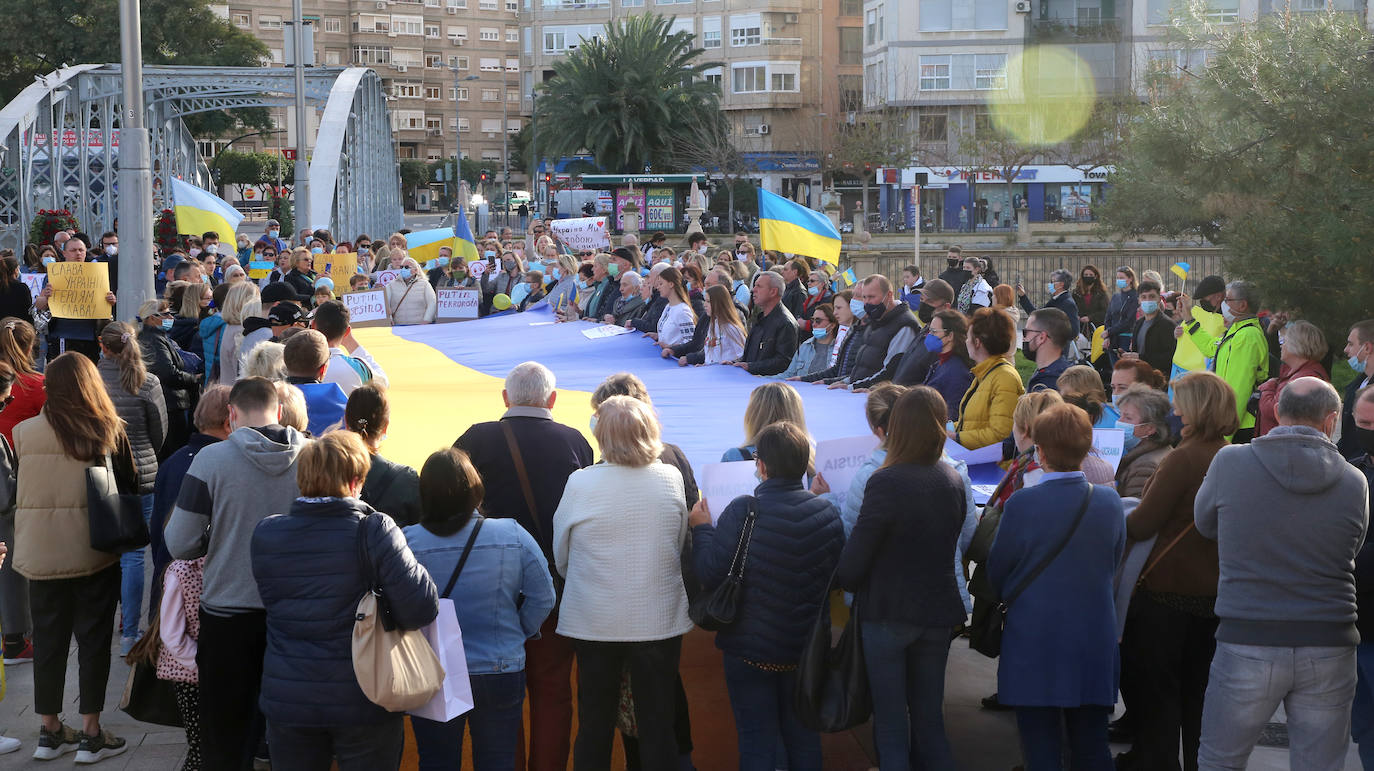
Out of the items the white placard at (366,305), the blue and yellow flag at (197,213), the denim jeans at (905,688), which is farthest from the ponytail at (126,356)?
the blue and yellow flag at (197,213)

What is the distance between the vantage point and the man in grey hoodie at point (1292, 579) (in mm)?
5262

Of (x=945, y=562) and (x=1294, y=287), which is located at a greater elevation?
(x=1294, y=287)

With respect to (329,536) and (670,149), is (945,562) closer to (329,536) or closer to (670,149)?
(329,536)

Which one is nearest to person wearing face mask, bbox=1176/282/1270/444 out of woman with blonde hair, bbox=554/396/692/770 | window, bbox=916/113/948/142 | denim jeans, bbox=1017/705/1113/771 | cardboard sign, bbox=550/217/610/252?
denim jeans, bbox=1017/705/1113/771

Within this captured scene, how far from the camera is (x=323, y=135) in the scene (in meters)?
31.7

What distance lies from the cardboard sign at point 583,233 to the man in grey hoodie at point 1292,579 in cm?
1817

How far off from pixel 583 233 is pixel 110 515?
17040 millimetres

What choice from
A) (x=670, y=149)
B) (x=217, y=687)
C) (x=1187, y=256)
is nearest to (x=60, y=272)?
(x=217, y=687)

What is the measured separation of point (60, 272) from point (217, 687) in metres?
8.44

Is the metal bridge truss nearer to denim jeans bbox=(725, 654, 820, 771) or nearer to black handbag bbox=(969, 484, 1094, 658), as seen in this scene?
denim jeans bbox=(725, 654, 820, 771)

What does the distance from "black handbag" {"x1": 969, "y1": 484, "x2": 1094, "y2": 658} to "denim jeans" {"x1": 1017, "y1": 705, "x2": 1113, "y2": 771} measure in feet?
0.89

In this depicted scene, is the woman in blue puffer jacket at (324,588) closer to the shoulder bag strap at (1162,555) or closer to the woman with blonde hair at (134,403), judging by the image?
the shoulder bag strap at (1162,555)

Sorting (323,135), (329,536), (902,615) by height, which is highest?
(323,135)

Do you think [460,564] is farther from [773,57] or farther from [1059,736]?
[773,57]
